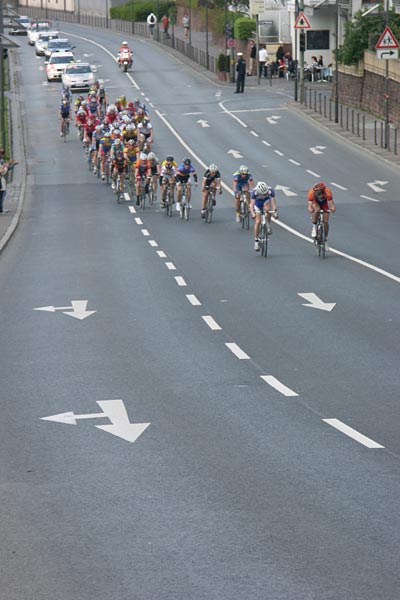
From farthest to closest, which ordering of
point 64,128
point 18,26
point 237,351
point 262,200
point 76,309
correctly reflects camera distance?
point 64,128, point 18,26, point 262,200, point 76,309, point 237,351

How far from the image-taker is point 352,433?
504 inches

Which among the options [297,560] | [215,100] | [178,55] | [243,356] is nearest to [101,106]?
[215,100]

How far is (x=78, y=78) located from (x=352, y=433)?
211 feet

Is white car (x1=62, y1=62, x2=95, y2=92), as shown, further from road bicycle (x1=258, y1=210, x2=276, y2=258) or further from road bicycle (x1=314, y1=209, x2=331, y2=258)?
road bicycle (x1=314, y1=209, x2=331, y2=258)

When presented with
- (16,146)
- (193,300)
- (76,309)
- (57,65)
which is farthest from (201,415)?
(57,65)

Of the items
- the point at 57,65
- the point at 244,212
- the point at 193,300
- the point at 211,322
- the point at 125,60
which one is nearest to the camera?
the point at 211,322

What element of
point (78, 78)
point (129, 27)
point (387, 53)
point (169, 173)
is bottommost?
point (78, 78)

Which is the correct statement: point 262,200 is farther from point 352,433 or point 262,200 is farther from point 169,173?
point 352,433

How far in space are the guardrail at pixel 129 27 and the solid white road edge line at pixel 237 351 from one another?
71382 mm

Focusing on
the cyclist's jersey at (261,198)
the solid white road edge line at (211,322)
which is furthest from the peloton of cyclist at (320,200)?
the solid white road edge line at (211,322)

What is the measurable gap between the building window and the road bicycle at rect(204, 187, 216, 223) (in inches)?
1910

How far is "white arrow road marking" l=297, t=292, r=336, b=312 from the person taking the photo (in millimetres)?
21688

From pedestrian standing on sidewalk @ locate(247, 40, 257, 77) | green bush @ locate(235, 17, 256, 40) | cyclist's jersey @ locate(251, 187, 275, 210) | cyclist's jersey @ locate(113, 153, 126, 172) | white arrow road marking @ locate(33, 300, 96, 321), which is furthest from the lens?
green bush @ locate(235, 17, 256, 40)

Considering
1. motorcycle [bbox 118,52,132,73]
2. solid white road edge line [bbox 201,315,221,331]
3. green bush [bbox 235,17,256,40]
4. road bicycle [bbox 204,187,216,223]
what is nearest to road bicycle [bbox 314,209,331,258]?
road bicycle [bbox 204,187,216,223]
